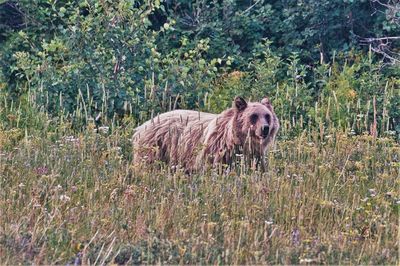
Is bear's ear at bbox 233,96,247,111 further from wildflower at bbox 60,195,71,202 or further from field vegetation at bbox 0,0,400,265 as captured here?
wildflower at bbox 60,195,71,202

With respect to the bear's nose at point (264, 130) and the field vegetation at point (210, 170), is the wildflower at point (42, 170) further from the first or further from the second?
the bear's nose at point (264, 130)

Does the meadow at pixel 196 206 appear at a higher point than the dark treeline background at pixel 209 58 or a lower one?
lower

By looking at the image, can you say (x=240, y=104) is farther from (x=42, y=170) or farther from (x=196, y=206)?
(x=196, y=206)

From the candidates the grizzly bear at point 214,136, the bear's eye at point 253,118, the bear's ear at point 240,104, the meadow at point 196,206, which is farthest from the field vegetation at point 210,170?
the bear's ear at point 240,104

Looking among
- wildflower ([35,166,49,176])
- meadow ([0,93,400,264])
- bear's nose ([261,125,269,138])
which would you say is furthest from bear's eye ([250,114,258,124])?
wildflower ([35,166,49,176])

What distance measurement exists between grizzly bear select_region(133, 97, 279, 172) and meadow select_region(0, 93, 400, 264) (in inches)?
10.8

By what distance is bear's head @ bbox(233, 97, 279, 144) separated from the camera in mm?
9297

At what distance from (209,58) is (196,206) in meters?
6.39

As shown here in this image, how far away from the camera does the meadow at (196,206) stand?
236 inches

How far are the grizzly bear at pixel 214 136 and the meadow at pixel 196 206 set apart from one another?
28 cm

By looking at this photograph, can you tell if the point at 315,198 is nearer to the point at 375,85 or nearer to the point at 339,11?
the point at 375,85

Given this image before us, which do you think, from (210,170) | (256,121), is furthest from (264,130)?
(210,170)

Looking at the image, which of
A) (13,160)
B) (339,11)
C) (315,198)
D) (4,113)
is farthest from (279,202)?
(339,11)

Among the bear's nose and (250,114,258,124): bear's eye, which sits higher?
(250,114,258,124): bear's eye
